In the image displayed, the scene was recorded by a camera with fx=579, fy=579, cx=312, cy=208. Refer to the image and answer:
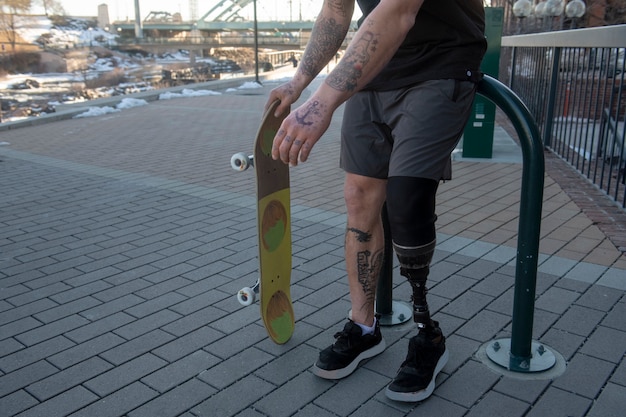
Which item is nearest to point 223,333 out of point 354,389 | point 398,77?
point 354,389

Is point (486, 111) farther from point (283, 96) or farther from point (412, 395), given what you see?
point (412, 395)

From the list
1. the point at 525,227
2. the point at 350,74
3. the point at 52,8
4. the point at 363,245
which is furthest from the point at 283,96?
the point at 52,8

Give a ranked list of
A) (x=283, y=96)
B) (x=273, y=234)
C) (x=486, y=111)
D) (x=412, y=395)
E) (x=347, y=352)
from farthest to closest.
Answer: (x=486, y=111) → (x=273, y=234) → (x=347, y=352) → (x=283, y=96) → (x=412, y=395)

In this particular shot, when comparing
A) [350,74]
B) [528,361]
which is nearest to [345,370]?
[528,361]

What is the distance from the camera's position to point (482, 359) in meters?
2.49

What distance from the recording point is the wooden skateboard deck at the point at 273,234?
7.63ft

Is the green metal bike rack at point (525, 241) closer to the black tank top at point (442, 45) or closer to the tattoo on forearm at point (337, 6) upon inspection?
the black tank top at point (442, 45)

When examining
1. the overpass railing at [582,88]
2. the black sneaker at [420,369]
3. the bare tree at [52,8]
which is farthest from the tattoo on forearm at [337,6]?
the bare tree at [52,8]

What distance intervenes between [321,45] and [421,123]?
0.62 metres

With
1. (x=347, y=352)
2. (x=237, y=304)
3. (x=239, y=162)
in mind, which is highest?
(x=239, y=162)

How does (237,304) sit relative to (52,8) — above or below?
below

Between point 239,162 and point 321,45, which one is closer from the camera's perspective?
point 239,162

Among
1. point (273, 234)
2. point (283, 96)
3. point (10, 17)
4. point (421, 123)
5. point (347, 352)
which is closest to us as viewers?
point (421, 123)

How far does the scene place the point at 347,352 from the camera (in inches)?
94.0
